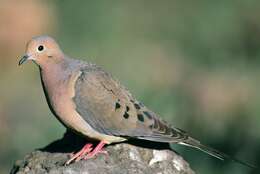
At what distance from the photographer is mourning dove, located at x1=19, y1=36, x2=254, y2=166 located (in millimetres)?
6719

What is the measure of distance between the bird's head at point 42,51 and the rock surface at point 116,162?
62cm

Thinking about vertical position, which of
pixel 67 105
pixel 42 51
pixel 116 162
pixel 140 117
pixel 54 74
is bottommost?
pixel 116 162

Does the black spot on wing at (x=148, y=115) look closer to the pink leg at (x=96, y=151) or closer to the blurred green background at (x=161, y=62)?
the pink leg at (x=96, y=151)

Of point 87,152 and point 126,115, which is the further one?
point 126,115

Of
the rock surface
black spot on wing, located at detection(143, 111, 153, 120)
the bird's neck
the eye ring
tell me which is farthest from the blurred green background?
the eye ring

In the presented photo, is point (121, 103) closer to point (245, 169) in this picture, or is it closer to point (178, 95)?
point (245, 169)

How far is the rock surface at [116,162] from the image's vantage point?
21.0ft

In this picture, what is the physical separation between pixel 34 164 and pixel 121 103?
74cm

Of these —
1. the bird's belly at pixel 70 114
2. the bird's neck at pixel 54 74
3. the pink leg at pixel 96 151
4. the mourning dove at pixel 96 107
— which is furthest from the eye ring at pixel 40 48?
the pink leg at pixel 96 151

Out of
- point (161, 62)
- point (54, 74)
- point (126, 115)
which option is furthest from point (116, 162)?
point (161, 62)

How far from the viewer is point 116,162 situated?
6.48 m

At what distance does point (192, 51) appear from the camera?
1253cm

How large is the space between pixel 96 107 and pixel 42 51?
561 mm

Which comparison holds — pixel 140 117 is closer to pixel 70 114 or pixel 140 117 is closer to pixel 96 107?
pixel 96 107
